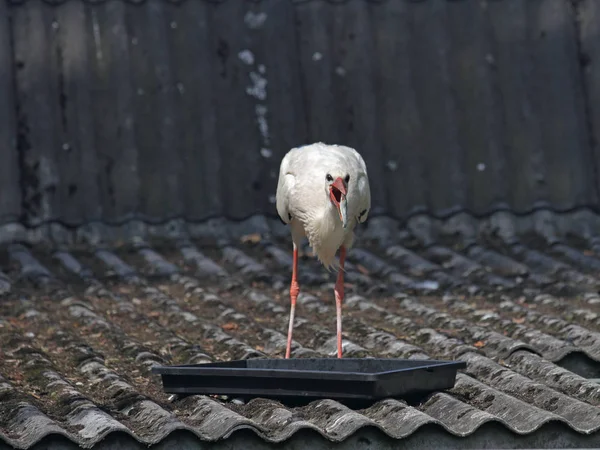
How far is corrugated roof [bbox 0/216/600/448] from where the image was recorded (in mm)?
4812

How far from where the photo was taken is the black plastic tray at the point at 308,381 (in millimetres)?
4973

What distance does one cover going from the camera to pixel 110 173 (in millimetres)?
9203

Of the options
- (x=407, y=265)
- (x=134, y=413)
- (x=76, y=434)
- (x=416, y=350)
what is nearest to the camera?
(x=76, y=434)

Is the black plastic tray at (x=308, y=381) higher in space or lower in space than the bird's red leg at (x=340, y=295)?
lower

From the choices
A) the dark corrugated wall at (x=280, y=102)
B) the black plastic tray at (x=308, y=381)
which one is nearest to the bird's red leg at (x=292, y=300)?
the black plastic tray at (x=308, y=381)

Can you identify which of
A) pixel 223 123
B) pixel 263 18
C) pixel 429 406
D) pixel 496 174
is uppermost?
pixel 263 18

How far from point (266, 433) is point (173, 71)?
5267 millimetres

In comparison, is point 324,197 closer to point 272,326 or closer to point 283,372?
point 272,326

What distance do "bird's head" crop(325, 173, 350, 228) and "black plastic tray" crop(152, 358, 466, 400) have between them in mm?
1224

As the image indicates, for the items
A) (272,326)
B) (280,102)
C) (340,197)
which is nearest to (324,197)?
(340,197)

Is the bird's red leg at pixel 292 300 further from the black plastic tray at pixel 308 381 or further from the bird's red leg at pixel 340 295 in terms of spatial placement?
the black plastic tray at pixel 308 381

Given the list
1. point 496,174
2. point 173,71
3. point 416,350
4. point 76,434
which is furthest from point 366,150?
point 76,434

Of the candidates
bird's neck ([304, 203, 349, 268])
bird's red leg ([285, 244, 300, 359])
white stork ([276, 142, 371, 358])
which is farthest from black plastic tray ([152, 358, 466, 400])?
bird's neck ([304, 203, 349, 268])

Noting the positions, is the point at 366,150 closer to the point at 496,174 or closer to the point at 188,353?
the point at 496,174
